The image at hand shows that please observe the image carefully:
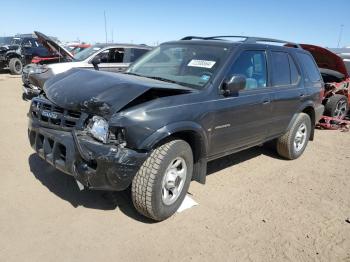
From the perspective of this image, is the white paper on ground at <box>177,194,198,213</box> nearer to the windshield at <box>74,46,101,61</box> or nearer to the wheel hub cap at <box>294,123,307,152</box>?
the wheel hub cap at <box>294,123,307,152</box>

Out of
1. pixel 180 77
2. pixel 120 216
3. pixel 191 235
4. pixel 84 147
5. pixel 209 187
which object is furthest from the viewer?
pixel 209 187

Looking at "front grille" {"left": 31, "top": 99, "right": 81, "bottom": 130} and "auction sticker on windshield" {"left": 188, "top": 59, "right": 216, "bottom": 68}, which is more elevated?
"auction sticker on windshield" {"left": 188, "top": 59, "right": 216, "bottom": 68}

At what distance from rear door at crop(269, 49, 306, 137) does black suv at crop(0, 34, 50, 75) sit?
537 inches

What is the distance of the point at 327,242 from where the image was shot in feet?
11.6

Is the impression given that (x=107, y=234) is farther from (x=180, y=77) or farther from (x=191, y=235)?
(x=180, y=77)

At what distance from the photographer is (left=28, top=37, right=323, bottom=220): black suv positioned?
10.6ft

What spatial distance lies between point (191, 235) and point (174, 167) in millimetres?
686

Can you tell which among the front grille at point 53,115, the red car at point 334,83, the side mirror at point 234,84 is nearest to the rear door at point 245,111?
the side mirror at point 234,84

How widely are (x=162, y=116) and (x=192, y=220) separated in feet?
3.82

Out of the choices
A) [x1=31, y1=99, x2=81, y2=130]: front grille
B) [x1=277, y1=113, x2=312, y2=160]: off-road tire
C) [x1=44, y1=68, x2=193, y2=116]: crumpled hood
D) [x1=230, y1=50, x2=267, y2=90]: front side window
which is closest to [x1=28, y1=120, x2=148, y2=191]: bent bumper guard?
[x1=31, y1=99, x2=81, y2=130]: front grille

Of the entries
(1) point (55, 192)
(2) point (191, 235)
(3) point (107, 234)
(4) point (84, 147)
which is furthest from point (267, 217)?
(1) point (55, 192)

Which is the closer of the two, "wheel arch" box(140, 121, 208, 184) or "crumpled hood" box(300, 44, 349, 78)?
"wheel arch" box(140, 121, 208, 184)

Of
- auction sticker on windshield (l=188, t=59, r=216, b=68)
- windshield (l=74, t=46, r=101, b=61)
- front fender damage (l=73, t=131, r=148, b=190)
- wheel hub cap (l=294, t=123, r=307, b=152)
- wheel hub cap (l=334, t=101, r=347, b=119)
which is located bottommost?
wheel hub cap (l=334, t=101, r=347, b=119)

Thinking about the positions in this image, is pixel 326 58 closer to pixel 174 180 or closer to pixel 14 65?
pixel 174 180
